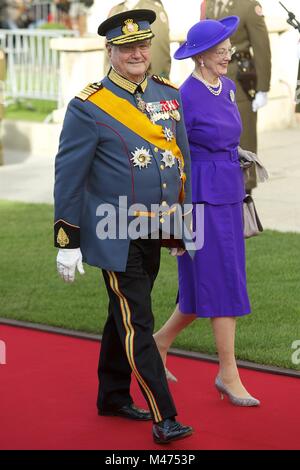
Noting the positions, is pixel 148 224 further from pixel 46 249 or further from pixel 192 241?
pixel 46 249

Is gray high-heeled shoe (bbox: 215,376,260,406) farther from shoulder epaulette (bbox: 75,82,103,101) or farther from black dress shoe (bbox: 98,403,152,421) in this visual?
shoulder epaulette (bbox: 75,82,103,101)

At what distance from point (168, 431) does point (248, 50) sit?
211 inches

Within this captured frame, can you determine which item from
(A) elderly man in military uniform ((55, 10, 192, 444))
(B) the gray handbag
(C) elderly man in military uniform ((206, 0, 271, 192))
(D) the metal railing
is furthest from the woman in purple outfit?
(D) the metal railing

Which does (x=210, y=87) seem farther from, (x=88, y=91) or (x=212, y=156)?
(x=88, y=91)

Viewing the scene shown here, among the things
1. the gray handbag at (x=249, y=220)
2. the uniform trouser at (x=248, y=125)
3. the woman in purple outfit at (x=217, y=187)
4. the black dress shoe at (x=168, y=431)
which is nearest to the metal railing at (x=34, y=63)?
the uniform trouser at (x=248, y=125)

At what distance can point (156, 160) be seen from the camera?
17.8 ft

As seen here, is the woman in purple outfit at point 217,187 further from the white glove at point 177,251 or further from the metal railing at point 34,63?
the metal railing at point 34,63

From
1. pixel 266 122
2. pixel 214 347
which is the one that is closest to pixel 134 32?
pixel 214 347

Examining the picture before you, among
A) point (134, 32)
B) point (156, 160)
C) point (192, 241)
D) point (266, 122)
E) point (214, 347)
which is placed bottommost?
point (266, 122)

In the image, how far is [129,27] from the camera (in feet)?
17.5

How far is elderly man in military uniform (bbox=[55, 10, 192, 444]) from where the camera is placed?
5355mm

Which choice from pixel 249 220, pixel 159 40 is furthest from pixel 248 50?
pixel 249 220

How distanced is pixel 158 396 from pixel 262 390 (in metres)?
0.91
